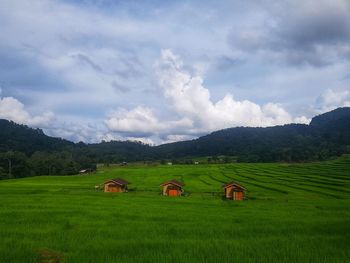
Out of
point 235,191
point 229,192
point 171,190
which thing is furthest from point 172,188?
point 235,191

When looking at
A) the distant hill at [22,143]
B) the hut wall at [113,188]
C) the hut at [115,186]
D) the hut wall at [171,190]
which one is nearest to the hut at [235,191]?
the hut wall at [171,190]

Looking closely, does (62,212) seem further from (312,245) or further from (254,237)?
(312,245)

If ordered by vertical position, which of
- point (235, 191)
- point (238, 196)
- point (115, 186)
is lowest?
point (238, 196)

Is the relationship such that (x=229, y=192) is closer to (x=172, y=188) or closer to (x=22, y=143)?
(x=172, y=188)

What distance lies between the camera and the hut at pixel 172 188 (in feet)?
149

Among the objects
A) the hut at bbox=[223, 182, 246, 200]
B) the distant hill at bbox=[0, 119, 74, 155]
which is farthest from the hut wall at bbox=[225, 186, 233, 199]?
the distant hill at bbox=[0, 119, 74, 155]

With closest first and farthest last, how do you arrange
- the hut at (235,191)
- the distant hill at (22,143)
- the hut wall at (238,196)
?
1. the hut wall at (238,196)
2. the hut at (235,191)
3. the distant hill at (22,143)

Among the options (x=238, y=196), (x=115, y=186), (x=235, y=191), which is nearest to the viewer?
(x=238, y=196)

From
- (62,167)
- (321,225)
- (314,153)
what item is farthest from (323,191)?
(314,153)

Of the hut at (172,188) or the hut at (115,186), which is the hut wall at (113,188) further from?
the hut at (172,188)

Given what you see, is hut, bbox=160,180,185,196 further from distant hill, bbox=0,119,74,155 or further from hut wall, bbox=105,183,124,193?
distant hill, bbox=0,119,74,155

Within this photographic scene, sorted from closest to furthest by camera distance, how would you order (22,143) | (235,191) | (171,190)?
(235,191) < (171,190) < (22,143)

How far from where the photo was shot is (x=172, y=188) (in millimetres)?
45625

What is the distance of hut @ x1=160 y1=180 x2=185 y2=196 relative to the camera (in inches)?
1786
